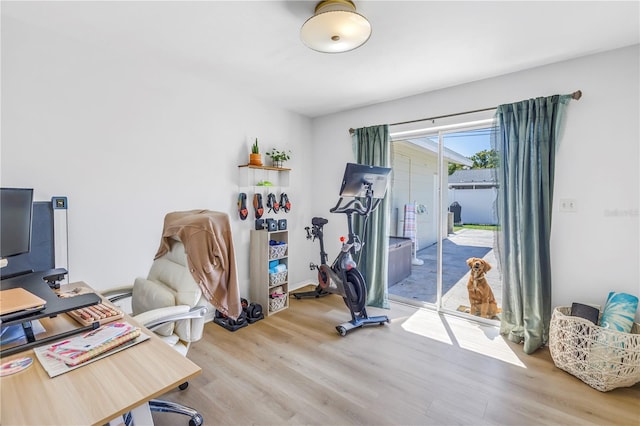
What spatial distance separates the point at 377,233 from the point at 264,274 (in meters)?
1.41

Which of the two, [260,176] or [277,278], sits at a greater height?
[260,176]

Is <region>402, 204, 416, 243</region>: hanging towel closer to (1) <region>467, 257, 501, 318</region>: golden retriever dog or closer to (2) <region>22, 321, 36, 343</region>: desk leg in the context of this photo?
(1) <region>467, 257, 501, 318</region>: golden retriever dog

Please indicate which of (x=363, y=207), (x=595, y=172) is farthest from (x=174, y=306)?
(x=595, y=172)

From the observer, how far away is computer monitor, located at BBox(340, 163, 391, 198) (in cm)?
277

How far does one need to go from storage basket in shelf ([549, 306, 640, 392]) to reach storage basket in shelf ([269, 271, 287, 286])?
251 cm

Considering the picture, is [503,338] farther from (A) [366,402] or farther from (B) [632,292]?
(A) [366,402]

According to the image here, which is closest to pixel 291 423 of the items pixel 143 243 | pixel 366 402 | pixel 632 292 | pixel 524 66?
pixel 366 402

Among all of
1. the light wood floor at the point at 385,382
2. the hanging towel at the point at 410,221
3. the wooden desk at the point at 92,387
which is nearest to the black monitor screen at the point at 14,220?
the wooden desk at the point at 92,387

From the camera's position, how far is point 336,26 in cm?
174

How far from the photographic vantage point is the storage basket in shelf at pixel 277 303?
324 centimetres

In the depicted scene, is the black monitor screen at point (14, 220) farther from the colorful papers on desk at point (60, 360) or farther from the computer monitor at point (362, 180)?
the computer monitor at point (362, 180)

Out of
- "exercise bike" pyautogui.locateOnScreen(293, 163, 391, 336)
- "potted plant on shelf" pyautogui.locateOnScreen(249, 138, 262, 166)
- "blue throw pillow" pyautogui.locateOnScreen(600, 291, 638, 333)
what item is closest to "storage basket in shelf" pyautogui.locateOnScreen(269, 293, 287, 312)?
"exercise bike" pyautogui.locateOnScreen(293, 163, 391, 336)

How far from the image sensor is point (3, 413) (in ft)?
2.45

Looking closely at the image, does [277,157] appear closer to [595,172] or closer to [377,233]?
[377,233]
